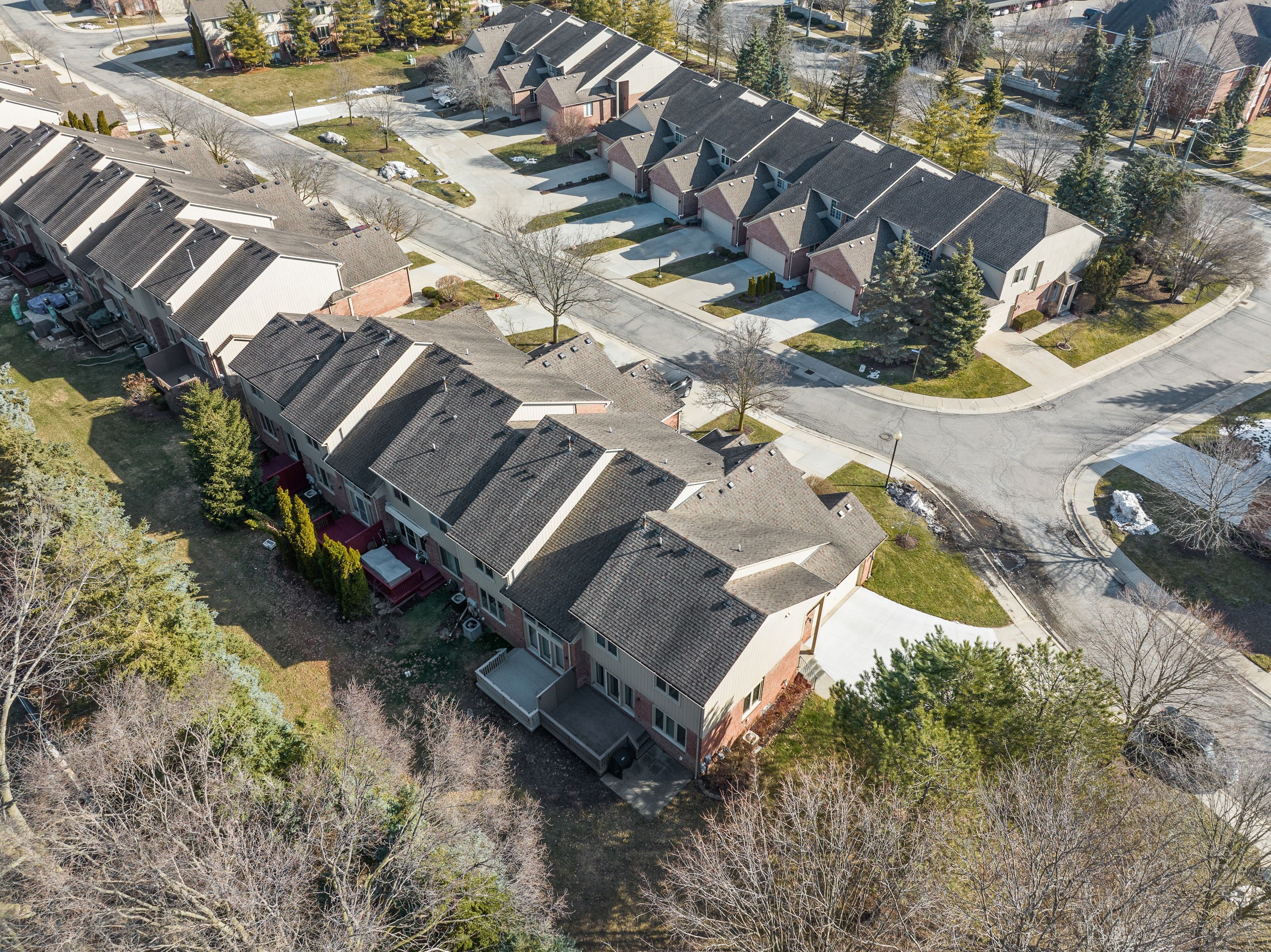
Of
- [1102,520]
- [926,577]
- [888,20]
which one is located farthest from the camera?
[888,20]

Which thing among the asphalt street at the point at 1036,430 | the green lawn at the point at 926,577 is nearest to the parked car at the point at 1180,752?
the asphalt street at the point at 1036,430

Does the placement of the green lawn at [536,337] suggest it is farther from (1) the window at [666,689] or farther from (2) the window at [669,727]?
(1) the window at [666,689]

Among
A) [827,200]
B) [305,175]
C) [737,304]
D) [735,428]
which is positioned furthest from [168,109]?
[735,428]

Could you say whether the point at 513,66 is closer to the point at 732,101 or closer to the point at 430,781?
the point at 732,101

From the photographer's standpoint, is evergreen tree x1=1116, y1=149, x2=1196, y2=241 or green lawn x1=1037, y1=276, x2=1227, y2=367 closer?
green lawn x1=1037, y1=276, x2=1227, y2=367

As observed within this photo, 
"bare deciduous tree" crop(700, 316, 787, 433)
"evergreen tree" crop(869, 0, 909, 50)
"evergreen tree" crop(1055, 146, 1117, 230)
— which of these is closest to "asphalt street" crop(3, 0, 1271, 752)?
"bare deciduous tree" crop(700, 316, 787, 433)

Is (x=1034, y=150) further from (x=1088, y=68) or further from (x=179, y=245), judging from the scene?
(x=179, y=245)

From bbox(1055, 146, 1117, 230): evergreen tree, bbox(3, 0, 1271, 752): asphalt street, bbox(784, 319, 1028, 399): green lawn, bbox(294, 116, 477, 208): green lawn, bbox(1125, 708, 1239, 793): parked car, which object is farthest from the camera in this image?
bbox(294, 116, 477, 208): green lawn

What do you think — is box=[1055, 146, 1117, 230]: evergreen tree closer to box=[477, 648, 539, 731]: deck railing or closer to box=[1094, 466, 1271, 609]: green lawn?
box=[1094, 466, 1271, 609]: green lawn
